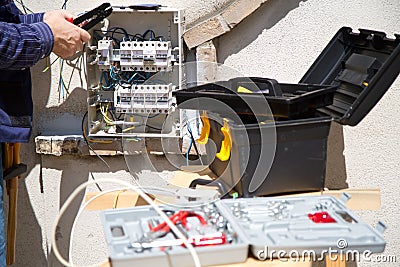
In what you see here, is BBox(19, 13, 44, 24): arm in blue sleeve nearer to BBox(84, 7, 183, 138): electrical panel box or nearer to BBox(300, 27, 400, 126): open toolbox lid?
BBox(84, 7, 183, 138): electrical panel box

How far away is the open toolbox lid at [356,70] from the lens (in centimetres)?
151

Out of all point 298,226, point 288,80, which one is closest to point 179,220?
point 298,226

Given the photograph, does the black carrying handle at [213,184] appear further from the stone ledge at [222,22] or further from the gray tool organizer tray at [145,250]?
the stone ledge at [222,22]

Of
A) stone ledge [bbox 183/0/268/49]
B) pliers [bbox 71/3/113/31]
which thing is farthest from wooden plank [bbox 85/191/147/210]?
stone ledge [bbox 183/0/268/49]

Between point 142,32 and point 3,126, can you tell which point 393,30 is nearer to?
point 142,32

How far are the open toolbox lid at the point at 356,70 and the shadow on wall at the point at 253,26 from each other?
0.91 feet

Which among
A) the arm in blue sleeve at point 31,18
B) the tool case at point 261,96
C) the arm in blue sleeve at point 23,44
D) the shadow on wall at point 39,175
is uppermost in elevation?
the arm in blue sleeve at point 31,18

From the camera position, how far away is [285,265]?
124 centimetres

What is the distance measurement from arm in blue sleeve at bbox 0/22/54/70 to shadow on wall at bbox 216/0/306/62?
27.9 inches

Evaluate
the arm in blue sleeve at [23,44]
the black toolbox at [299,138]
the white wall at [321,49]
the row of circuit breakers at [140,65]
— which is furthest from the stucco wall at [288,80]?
the arm in blue sleeve at [23,44]

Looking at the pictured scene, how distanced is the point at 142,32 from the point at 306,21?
60 centimetres

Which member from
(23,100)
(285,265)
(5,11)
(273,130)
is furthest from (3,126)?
(285,265)

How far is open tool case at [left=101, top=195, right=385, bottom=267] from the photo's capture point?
105 centimetres

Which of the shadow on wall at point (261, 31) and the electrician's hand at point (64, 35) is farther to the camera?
the shadow on wall at point (261, 31)
